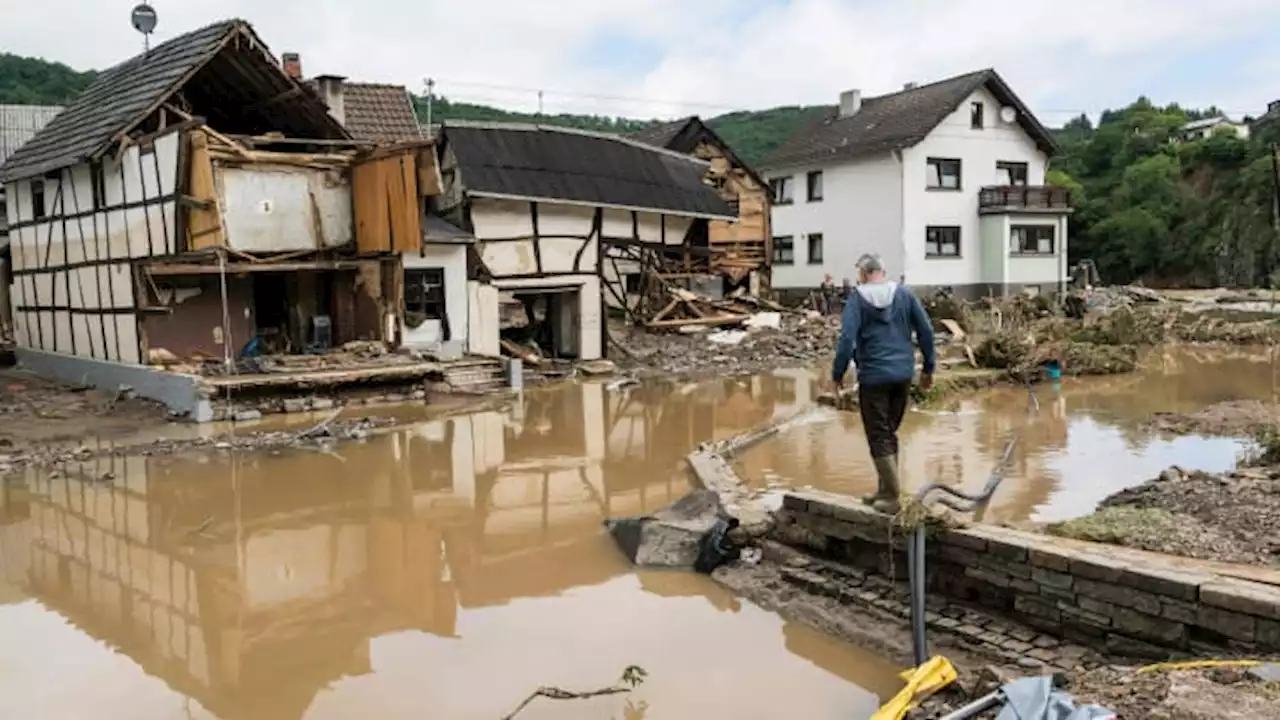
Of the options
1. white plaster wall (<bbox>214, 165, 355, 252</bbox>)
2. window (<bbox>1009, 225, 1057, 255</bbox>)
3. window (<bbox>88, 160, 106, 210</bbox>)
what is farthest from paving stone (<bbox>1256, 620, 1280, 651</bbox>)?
window (<bbox>1009, 225, 1057, 255</bbox>)

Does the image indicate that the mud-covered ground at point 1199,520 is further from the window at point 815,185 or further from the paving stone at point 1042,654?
the window at point 815,185

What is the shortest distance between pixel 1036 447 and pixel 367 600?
864 centimetres

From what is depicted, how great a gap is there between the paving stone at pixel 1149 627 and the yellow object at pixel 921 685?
3.33 feet

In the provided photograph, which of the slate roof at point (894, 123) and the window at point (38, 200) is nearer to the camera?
the window at point (38, 200)

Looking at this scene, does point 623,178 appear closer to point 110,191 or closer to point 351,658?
point 110,191

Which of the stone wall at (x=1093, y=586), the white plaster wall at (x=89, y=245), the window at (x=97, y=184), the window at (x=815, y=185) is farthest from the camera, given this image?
the window at (x=815, y=185)

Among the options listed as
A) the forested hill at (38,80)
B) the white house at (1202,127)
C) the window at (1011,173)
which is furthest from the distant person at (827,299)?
the white house at (1202,127)

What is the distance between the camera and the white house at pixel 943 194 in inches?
1344

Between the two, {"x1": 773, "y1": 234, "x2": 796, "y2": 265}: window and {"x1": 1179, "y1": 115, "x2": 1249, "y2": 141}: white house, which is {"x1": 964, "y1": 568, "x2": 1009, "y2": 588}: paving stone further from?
{"x1": 1179, "y1": 115, "x2": 1249, "y2": 141}: white house

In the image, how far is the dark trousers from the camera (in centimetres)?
726

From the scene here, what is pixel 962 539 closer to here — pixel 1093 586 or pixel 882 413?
pixel 1093 586

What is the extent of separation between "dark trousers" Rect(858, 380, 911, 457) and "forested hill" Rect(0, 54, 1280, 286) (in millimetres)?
35242

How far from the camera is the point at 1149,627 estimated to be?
18.4 feet

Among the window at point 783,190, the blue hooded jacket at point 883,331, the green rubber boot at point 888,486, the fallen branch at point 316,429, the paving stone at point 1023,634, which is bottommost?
the paving stone at point 1023,634
